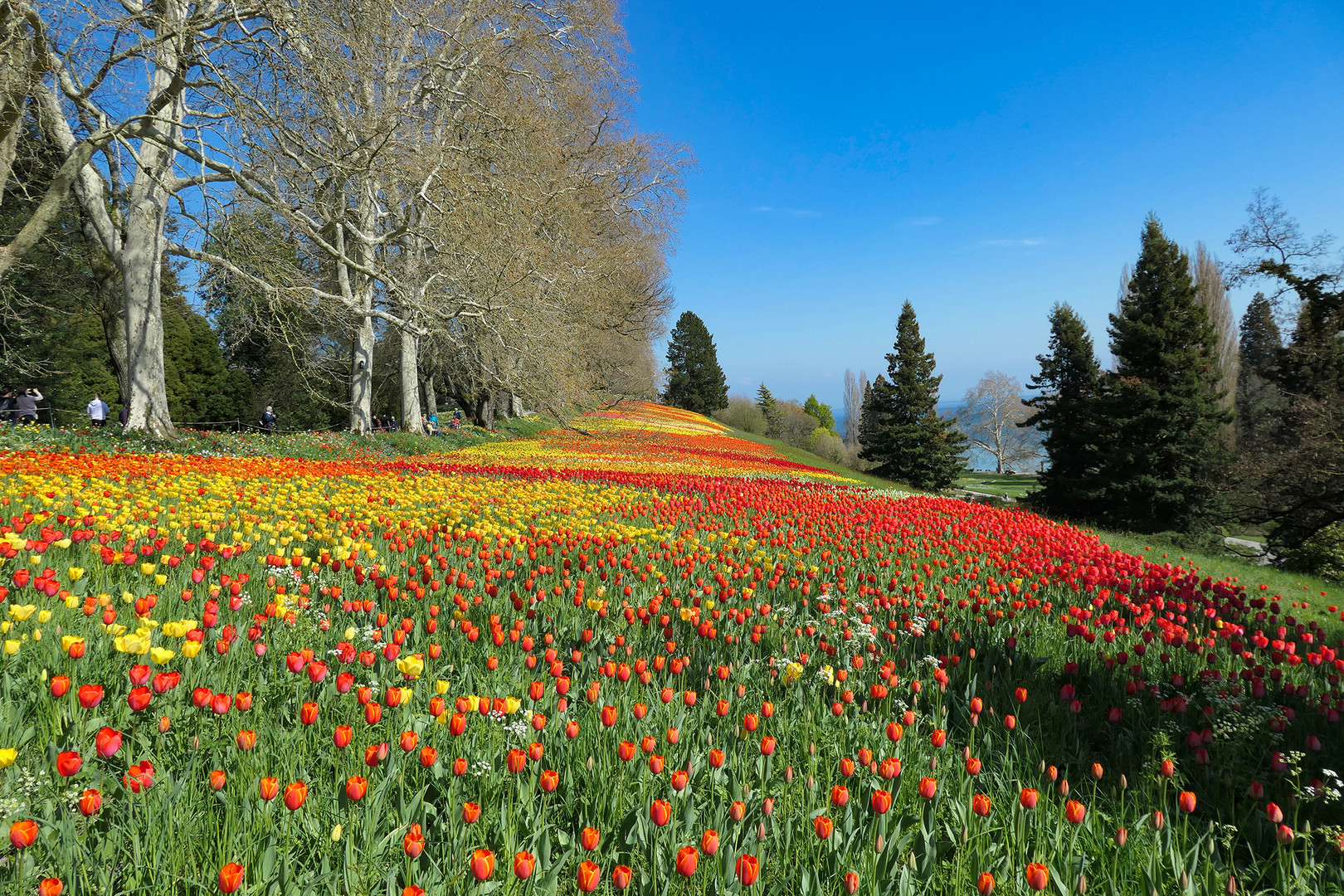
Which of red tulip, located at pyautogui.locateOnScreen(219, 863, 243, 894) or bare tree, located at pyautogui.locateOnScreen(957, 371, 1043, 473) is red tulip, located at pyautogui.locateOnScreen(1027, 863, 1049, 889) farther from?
bare tree, located at pyautogui.locateOnScreen(957, 371, 1043, 473)

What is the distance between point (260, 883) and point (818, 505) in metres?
7.94

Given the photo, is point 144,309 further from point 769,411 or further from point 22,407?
point 769,411

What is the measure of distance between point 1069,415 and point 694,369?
1979 inches

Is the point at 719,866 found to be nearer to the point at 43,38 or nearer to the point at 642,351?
the point at 43,38

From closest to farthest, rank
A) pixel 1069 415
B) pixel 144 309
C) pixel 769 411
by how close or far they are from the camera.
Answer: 1. pixel 144 309
2. pixel 1069 415
3. pixel 769 411

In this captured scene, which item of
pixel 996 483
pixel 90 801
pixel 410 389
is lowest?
pixel 996 483

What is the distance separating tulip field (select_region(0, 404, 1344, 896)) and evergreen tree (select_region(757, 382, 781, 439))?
6166 centimetres

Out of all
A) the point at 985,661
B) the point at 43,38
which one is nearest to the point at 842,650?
the point at 985,661

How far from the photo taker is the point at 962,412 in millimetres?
55062

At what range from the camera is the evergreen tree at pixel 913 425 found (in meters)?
37.4

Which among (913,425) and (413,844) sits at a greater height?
(913,425)

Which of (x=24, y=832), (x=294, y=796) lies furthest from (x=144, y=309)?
(x=294, y=796)

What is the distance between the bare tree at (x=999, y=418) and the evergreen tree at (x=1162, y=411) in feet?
105

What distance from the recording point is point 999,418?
58812mm
